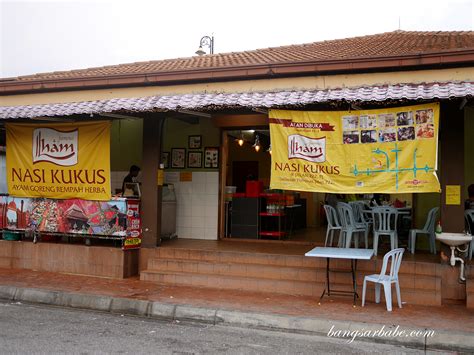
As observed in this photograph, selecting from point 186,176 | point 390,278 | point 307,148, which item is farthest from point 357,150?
point 186,176

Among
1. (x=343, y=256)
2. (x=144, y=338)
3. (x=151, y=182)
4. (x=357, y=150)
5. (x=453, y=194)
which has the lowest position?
(x=144, y=338)

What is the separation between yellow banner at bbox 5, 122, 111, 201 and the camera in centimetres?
1095

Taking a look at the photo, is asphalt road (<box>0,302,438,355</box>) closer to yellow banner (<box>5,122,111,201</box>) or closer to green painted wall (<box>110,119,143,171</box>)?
yellow banner (<box>5,122,111,201</box>)

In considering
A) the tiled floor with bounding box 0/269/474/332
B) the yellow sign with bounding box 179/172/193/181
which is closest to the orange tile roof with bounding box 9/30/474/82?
the yellow sign with bounding box 179/172/193/181

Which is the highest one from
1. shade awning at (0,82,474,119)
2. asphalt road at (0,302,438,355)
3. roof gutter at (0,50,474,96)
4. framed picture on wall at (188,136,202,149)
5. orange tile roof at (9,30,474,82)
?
orange tile roof at (9,30,474,82)

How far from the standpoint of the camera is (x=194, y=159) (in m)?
13.1

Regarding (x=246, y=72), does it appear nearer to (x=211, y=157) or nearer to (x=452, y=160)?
(x=211, y=157)

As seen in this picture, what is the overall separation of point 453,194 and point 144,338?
5728mm

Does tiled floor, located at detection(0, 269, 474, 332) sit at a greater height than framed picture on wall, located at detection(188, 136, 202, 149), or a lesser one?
lesser

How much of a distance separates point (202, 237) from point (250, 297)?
4.12 metres

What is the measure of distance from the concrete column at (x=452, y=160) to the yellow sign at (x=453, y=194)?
0.17ft

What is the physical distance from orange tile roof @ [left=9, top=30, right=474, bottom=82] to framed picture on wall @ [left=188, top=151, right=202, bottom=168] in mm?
2209

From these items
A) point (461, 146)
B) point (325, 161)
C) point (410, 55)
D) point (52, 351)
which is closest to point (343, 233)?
point (325, 161)

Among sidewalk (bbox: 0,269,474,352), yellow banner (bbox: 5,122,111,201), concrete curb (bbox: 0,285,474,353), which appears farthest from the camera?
yellow banner (bbox: 5,122,111,201)
